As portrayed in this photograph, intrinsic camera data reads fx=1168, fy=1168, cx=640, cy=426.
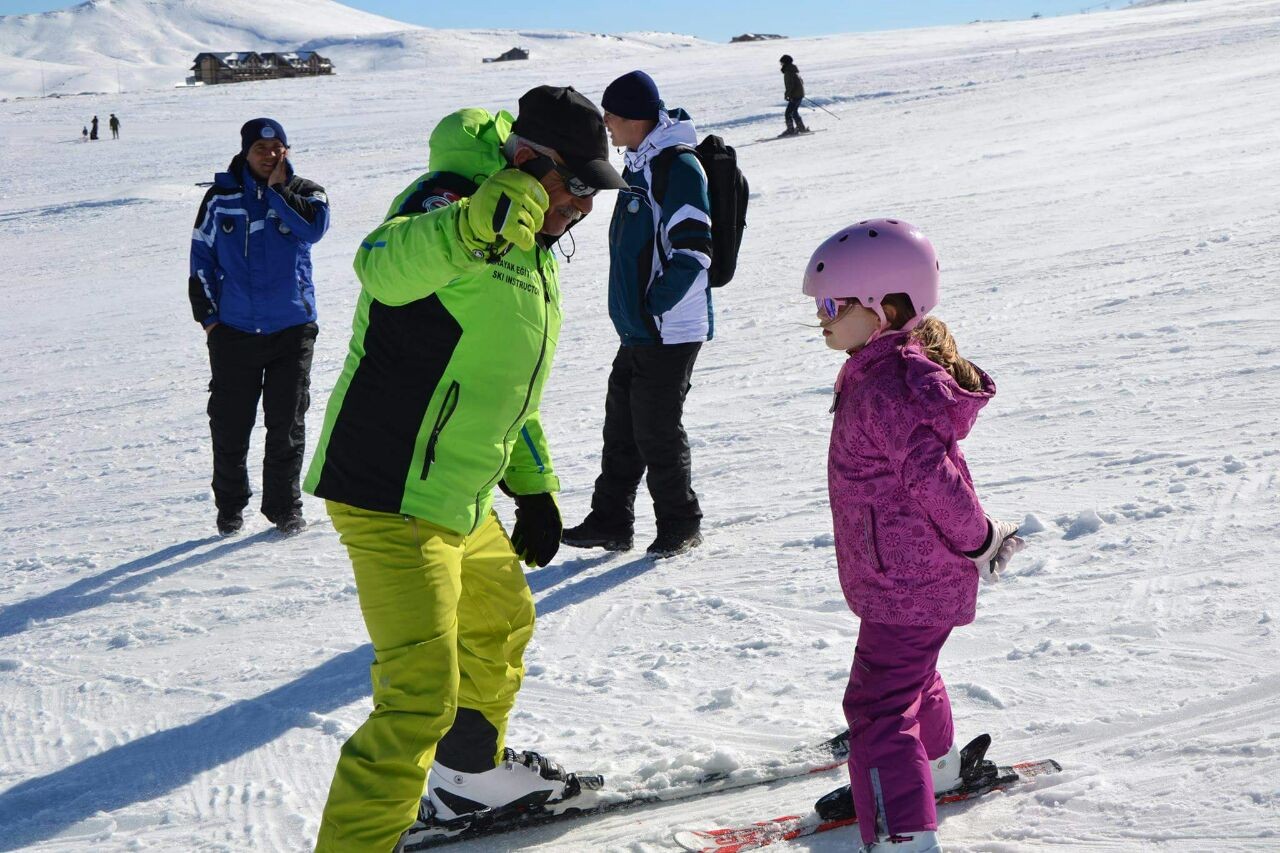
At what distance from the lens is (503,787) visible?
10.3 ft

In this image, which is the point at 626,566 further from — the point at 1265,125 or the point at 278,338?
the point at 1265,125

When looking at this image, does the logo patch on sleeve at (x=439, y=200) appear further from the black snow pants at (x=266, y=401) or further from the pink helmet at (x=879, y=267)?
the black snow pants at (x=266, y=401)

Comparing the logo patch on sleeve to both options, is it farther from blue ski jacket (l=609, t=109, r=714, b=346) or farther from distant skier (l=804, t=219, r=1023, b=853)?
blue ski jacket (l=609, t=109, r=714, b=346)

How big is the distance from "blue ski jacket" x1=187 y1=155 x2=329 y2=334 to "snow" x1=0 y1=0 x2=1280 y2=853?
45.1 inches

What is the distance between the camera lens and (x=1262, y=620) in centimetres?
375

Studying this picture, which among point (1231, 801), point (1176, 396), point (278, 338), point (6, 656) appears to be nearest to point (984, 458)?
point (1176, 396)

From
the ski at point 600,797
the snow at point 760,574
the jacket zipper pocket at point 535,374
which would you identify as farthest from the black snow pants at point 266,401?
the jacket zipper pocket at point 535,374

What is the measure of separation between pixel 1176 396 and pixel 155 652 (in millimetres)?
5101

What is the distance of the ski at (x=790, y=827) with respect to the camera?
2.96m

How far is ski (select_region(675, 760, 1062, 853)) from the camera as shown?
9.71ft

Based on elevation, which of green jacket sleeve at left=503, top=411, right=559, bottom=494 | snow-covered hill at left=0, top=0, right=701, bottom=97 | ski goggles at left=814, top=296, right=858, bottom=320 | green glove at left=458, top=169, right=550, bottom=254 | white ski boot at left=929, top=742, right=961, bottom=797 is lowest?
white ski boot at left=929, top=742, right=961, bottom=797

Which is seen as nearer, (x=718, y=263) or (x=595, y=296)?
(x=718, y=263)

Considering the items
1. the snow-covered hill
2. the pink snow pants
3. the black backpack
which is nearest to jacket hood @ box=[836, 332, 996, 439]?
the pink snow pants

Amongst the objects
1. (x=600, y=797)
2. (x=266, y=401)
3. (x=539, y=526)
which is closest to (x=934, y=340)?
(x=539, y=526)
